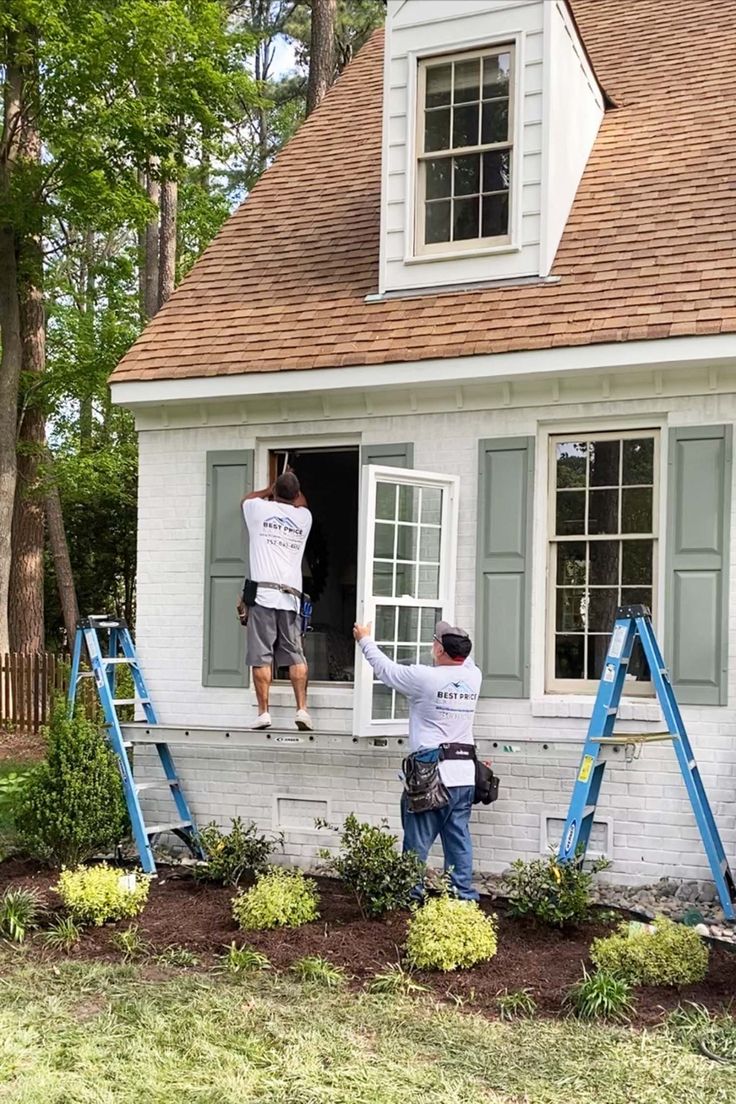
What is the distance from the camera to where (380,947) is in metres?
6.60

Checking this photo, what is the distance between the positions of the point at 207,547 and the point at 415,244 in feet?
9.08

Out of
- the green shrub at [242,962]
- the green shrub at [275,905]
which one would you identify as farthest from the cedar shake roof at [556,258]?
the green shrub at [242,962]

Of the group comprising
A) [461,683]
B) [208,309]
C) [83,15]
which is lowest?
[461,683]

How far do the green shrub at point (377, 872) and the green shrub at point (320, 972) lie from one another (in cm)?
78

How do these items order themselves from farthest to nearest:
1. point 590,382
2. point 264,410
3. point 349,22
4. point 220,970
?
point 349,22 < point 264,410 < point 590,382 < point 220,970

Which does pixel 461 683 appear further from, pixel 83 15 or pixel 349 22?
pixel 349 22

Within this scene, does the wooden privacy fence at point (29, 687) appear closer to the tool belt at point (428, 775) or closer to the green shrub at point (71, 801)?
the green shrub at point (71, 801)

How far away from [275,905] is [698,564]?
3345 mm

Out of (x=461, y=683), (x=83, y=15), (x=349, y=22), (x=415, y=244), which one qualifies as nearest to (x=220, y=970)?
(x=461, y=683)

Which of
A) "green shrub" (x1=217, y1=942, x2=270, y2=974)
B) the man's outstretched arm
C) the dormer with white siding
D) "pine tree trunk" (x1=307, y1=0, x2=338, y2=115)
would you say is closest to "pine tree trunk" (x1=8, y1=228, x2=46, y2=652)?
"pine tree trunk" (x1=307, y1=0, x2=338, y2=115)

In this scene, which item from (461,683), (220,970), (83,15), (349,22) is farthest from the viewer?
(349,22)

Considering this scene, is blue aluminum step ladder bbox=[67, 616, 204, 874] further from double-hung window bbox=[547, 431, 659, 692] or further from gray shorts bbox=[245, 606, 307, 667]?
double-hung window bbox=[547, 431, 659, 692]

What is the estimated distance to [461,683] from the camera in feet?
23.7

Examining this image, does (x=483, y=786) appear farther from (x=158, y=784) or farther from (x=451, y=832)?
(x=158, y=784)
